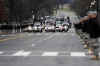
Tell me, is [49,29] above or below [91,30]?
below

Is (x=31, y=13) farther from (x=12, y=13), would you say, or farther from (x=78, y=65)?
(x=78, y=65)

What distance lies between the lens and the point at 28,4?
130 meters

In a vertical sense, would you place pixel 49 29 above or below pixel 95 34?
below

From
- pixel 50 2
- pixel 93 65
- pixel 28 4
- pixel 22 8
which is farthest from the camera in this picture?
pixel 50 2

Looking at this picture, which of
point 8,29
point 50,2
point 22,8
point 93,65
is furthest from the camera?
point 50,2

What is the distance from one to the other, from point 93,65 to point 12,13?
104 meters

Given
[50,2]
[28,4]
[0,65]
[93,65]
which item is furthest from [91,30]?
[50,2]

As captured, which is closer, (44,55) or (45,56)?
(45,56)

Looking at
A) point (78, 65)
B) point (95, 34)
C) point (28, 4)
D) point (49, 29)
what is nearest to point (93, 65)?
point (78, 65)

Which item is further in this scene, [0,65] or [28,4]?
[28,4]

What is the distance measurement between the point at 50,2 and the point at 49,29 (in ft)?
183

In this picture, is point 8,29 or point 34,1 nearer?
point 8,29

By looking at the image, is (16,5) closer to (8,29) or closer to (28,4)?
(28,4)

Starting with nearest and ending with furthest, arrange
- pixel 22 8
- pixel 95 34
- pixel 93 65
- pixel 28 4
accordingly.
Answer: pixel 93 65 < pixel 95 34 < pixel 22 8 < pixel 28 4
